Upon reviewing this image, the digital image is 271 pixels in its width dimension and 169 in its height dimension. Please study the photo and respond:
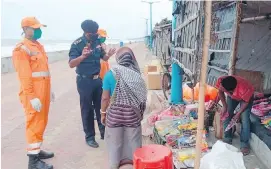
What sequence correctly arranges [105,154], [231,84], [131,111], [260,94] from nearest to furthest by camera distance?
1. [131,111]
2. [231,84]
3. [105,154]
4. [260,94]

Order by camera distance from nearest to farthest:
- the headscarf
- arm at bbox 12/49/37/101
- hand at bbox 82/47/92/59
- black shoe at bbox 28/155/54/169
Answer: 1. the headscarf
2. arm at bbox 12/49/37/101
3. black shoe at bbox 28/155/54/169
4. hand at bbox 82/47/92/59

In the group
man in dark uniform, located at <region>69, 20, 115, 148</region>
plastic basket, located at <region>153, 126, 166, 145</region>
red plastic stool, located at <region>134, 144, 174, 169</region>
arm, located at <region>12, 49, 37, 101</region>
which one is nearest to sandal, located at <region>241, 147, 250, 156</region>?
plastic basket, located at <region>153, 126, 166, 145</region>

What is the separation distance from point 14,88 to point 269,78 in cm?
933

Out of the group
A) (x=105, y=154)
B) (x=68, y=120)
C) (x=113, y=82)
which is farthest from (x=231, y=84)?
(x=68, y=120)

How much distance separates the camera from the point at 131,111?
3.20 metres

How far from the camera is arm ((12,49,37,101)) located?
11.7 feet

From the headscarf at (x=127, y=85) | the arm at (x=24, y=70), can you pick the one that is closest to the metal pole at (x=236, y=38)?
the headscarf at (x=127, y=85)

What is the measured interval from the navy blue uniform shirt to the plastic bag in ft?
7.91

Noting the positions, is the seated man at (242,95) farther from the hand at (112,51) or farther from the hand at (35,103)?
the hand at (35,103)

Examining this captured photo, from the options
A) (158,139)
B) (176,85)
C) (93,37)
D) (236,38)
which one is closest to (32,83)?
(93,37)

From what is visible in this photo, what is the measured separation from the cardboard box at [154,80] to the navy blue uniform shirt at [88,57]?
4.60 metres

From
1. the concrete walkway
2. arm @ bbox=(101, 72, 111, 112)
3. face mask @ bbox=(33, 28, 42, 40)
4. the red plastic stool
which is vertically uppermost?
face mask @ bbox=(33, 28, 42, 40)

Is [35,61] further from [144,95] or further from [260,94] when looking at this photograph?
[260,94]

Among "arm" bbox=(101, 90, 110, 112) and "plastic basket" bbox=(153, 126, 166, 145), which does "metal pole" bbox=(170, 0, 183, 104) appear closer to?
"plastic basket" bbox=(153, 126, 166, 145)
